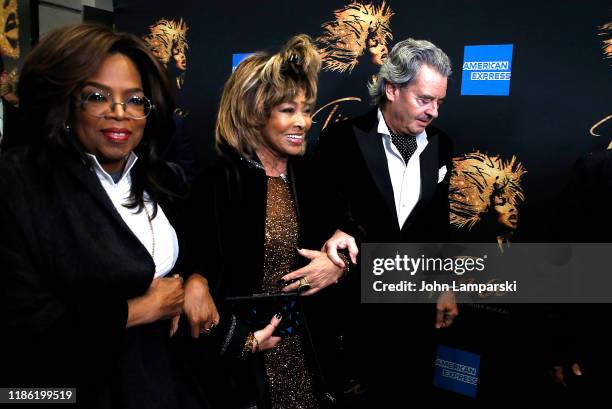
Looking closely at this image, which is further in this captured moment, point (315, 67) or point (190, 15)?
point (190, 15)

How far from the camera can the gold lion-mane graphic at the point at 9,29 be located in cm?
449

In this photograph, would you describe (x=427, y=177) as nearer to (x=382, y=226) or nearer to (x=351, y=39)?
(x=382, y=226)

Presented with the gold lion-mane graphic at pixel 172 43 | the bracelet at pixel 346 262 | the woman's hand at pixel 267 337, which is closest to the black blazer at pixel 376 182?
the bracelet at pixel 346 262

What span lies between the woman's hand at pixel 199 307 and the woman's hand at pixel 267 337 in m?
0.14

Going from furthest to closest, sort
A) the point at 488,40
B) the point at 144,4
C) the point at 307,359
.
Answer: the point at 144,4
the point at 488,40
the point at 307,359

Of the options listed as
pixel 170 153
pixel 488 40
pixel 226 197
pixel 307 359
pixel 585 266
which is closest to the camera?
pixel 226 197

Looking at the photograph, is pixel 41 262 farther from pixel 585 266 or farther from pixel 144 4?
pixel 144 4

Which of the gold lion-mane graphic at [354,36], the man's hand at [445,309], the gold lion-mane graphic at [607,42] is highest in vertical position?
the gold lion-mane graphic at [354,36]

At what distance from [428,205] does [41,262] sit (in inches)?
60.2

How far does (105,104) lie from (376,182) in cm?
117

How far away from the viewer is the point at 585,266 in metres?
1.84

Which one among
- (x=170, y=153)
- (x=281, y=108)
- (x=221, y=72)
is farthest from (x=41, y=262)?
(x=221, y=72)

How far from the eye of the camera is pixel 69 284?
1.10 m

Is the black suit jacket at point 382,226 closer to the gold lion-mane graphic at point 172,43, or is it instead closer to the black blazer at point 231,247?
the black blazer at point 231,247
